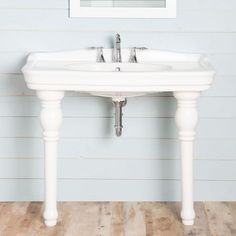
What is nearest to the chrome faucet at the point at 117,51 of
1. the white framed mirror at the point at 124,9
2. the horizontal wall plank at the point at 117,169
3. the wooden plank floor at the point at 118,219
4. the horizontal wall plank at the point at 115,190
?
the white framed mirror at the point at 124,9

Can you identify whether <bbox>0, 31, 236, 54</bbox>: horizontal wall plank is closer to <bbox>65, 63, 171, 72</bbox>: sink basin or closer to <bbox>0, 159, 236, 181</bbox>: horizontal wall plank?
<bbox>65, 63, 171, 72</bbox>: sink basin

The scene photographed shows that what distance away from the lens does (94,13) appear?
3.21 metres

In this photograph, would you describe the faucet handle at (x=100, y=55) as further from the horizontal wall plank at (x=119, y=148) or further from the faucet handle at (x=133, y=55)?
the horizontal wall plank at (x=119, y=148)

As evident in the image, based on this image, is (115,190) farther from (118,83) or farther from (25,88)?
(118,83)

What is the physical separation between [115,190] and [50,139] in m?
0.62

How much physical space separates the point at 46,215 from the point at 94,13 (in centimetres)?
102

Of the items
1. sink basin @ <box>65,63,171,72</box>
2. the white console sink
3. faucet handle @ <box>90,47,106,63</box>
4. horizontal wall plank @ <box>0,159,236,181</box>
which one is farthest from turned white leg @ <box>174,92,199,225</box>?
faucet handle @ <box>90,47,106,63</box>

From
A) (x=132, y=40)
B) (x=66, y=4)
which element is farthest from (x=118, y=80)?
(x=66, y=4)

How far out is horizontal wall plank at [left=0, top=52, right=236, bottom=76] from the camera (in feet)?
10.7

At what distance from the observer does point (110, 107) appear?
10.9 ft

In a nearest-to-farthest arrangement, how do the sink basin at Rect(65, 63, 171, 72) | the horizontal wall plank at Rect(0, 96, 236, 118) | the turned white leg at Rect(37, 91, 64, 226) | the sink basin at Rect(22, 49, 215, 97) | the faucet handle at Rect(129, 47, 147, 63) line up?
the sink basin at Rect(22, 49, 215, 97)
the turned white leg at Rect(37, 91, 64, 226)
the sink basin at Rect(65, 63, 171, 72)
the faucet handle at Rect(129, 47, 147, 63)
the horizontal wall plank at Rect(0, 96, 236, 118)

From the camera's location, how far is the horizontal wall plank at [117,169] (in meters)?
3.35

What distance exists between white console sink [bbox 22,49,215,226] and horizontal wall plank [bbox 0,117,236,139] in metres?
0.18

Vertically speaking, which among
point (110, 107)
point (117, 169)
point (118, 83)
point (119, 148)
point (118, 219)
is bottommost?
point (118, 219)
